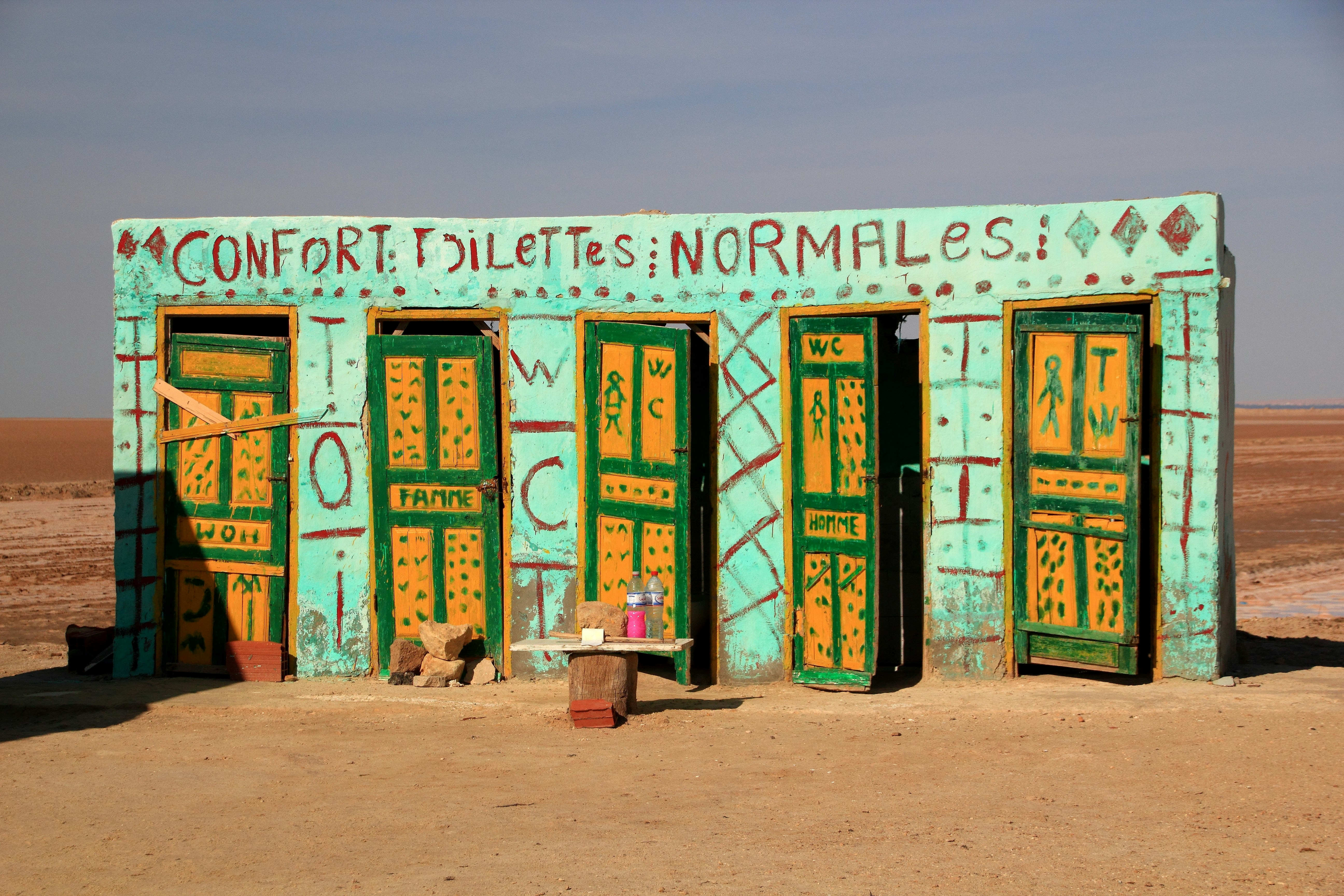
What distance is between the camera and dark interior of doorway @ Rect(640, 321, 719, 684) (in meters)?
8.48

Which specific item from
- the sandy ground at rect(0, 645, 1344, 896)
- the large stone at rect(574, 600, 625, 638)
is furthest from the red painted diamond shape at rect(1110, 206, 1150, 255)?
the large stone at rect(574, 600, 625, 638)

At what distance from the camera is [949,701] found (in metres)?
7.68

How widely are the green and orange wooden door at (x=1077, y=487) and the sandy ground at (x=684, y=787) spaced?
400 mm

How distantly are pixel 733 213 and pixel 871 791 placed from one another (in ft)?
13.6

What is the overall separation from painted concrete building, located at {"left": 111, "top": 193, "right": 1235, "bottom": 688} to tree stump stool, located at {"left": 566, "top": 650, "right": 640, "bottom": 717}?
879 mm

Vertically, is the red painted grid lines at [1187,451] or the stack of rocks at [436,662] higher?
the red painted grid lines at [1187,451]

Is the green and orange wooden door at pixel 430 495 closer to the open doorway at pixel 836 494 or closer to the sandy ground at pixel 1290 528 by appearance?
the open doorway at pixel 836 494

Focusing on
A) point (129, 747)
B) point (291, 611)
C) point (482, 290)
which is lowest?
point (129, 747)

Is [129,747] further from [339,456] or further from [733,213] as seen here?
[733,213]

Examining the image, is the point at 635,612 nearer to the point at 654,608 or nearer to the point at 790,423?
the point at 654,608

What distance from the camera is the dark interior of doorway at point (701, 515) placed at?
27.8 feet

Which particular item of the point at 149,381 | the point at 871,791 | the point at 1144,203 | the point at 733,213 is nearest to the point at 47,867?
the point at 871,791

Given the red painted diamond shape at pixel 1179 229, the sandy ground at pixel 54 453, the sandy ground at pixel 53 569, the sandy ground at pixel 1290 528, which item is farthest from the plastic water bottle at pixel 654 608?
the sandy ground at pixel 54 453

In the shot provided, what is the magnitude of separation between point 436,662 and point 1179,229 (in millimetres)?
5566
